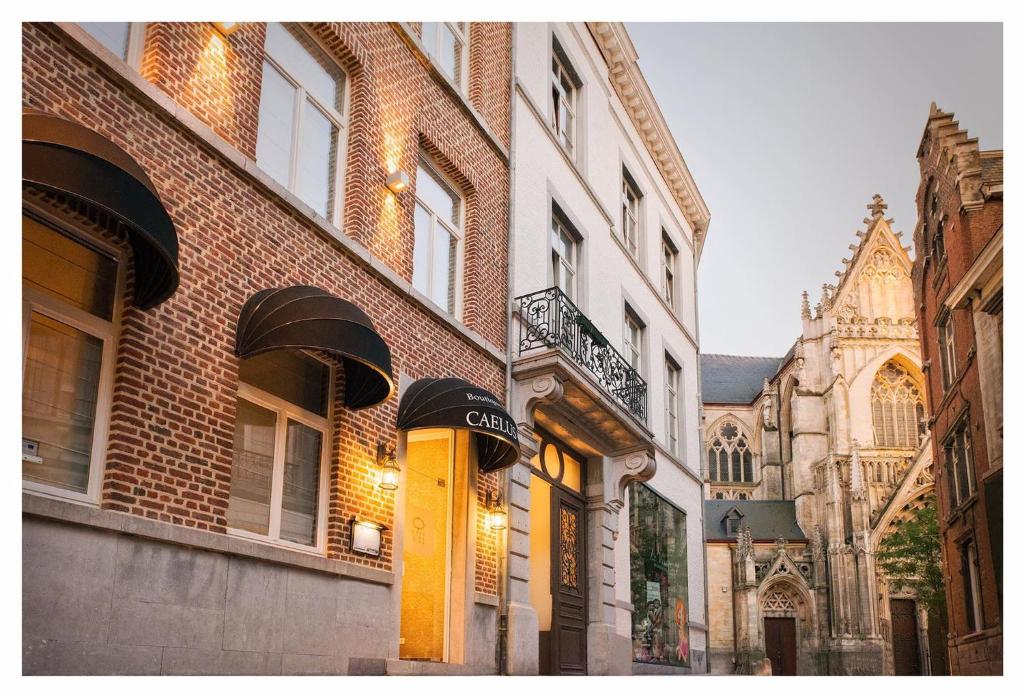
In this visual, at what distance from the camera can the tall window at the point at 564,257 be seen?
51.5ft

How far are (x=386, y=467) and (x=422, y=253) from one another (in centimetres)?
307

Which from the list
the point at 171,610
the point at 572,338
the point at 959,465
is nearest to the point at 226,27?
the point at 171,610

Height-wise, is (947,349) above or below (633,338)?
below

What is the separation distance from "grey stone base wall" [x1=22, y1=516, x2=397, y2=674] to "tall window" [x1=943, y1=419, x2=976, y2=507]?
441 inches

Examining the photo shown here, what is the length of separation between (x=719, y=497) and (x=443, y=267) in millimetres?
51339

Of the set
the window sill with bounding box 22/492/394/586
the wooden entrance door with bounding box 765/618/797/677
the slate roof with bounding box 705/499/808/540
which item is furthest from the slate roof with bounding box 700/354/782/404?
the window sill with bounding box 22/492/394/586

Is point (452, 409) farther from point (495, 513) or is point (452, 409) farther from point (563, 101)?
point (563, 101)

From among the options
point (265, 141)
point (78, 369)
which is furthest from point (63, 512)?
point (265, 141)

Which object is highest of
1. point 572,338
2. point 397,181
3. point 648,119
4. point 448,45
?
point 648,119

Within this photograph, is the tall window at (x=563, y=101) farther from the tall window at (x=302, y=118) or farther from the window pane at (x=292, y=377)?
the window pane at (x=292, y=377)

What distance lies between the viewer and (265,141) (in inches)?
360

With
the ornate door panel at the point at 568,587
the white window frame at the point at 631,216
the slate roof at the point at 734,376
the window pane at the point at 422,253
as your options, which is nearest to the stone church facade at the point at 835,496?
the slate roof at the point at 734,376

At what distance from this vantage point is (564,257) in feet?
52.4

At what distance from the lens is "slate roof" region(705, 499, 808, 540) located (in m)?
51.6
